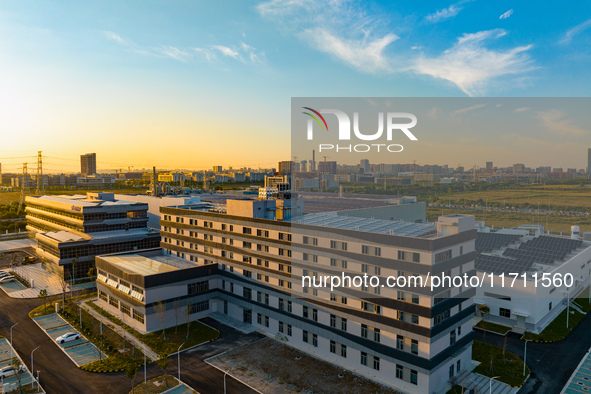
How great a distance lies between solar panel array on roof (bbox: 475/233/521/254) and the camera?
67.4 m

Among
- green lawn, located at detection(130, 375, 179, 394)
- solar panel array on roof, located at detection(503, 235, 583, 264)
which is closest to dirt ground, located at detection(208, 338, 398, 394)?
green lawn, located at detection(130, 375, 179, 394)

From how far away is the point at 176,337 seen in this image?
47875mm

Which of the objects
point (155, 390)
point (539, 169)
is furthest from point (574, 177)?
point (155, 390)

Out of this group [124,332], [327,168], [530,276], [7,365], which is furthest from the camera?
[327,168]

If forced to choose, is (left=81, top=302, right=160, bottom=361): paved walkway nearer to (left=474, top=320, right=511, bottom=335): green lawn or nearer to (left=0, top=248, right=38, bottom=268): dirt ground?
(left=0, top=248, right=38, bottom=268): dirt ground

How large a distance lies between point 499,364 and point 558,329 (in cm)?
1792

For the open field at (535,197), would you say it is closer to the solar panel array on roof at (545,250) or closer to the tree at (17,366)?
the solar panel array on roof at (545,250)

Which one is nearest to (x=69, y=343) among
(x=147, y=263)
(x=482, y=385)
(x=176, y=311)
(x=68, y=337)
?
(x=68, y=337)

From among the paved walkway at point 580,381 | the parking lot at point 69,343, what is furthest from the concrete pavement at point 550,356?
the parking lot at point 69,343

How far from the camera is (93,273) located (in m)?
76.2

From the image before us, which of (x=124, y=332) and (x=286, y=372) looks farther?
(x=124, y=332)

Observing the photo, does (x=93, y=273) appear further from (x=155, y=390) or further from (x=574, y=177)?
(x=574, y=177)

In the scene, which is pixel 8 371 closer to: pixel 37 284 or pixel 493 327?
pixel 37 284

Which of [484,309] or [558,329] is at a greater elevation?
[484,309]
